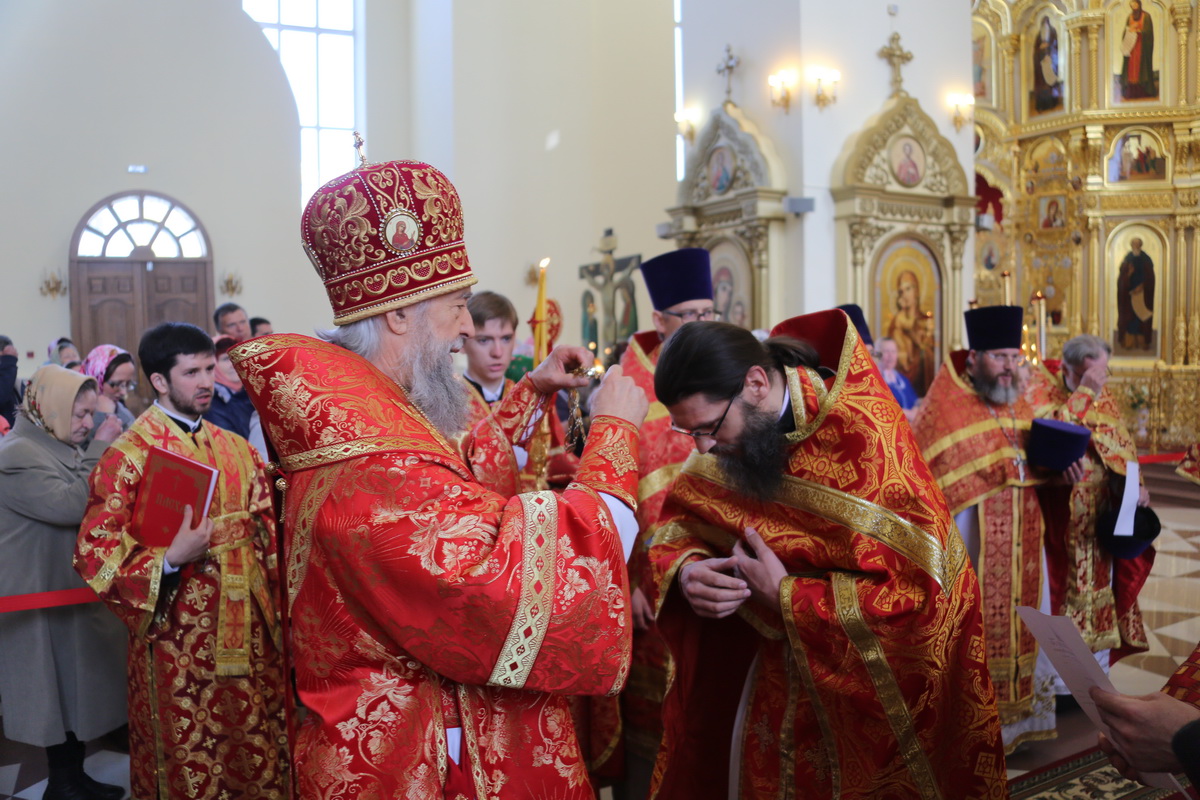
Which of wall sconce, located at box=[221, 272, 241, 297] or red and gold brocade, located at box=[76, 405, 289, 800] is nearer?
red and gold brocade, located at box=[76, 405, 289, 800]

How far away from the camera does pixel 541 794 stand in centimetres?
167

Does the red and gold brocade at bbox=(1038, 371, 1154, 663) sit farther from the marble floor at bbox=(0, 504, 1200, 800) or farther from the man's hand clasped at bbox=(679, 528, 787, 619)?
the man's hand clasped at bbox=(679, 528, 787, 619)

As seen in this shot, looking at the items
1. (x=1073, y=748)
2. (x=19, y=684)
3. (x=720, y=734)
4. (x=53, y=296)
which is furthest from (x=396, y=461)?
(x=53, y=296)

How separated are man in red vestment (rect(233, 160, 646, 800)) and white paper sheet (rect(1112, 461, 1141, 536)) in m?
3.52

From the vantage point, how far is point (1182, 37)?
15.6 m

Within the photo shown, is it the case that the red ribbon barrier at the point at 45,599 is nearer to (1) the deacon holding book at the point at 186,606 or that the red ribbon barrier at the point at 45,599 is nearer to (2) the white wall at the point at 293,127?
(1) the deacon holding book at the point at 186,606

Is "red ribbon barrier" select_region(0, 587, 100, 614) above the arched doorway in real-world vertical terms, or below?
below

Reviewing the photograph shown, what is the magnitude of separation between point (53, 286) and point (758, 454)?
15736 millimetres

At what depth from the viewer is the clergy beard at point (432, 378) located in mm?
1787

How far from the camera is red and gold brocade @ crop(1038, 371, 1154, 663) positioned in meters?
4.51

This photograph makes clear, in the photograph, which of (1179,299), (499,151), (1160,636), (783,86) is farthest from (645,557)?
(1179,299)

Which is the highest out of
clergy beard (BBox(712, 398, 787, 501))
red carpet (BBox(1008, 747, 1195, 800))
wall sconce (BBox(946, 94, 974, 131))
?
wall sconce (BBox(946, 94, 974, 131))

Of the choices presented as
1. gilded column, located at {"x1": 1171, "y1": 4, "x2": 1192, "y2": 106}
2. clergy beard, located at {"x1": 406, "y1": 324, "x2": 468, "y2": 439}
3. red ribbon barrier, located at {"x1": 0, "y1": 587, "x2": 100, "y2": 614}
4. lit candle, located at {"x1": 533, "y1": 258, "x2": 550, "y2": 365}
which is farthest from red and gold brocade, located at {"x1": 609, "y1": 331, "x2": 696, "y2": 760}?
gilded column, located at {"x1": 1171, "y1": 4, "x2": 1192, "y2": 106}

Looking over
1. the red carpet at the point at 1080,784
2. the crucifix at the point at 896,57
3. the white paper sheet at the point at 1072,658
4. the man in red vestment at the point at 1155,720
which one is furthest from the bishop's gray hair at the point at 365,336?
the crucifix at the point at 896,57
